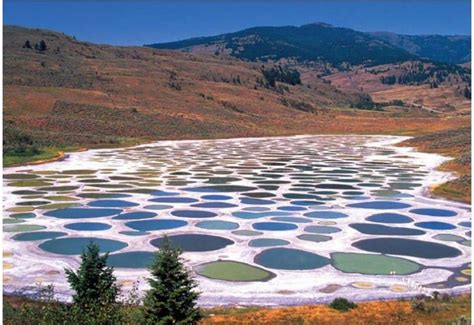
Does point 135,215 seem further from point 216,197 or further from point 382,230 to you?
point 382,230

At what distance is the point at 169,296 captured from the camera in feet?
39.5

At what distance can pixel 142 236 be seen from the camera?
24094 mm

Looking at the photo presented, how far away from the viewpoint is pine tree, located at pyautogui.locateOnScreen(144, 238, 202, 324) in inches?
471

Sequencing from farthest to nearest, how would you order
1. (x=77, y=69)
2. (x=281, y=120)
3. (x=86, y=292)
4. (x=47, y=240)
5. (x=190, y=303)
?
(x=77, y=69) → (x=281, y=120) → (x=47, y=240) → (x=86, y=292) → (x=190, y=303)

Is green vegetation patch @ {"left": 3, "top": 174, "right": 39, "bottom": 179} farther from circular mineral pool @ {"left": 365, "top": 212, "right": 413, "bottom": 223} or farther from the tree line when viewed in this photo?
the tree line

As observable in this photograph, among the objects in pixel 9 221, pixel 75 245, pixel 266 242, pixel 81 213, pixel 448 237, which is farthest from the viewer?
pixel 81 213

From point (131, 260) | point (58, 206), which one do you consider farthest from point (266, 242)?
point (58, 206)

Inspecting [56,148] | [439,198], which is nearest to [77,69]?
[56,148]

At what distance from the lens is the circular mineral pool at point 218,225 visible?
26.1 m

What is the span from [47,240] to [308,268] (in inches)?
436

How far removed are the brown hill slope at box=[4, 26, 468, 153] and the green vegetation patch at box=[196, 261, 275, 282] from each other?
1666 inches

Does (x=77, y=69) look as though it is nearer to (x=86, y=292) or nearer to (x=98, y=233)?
(x=98, y=233)

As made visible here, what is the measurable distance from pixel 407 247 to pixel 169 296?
14110mm

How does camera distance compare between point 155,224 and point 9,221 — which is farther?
point 155,224
